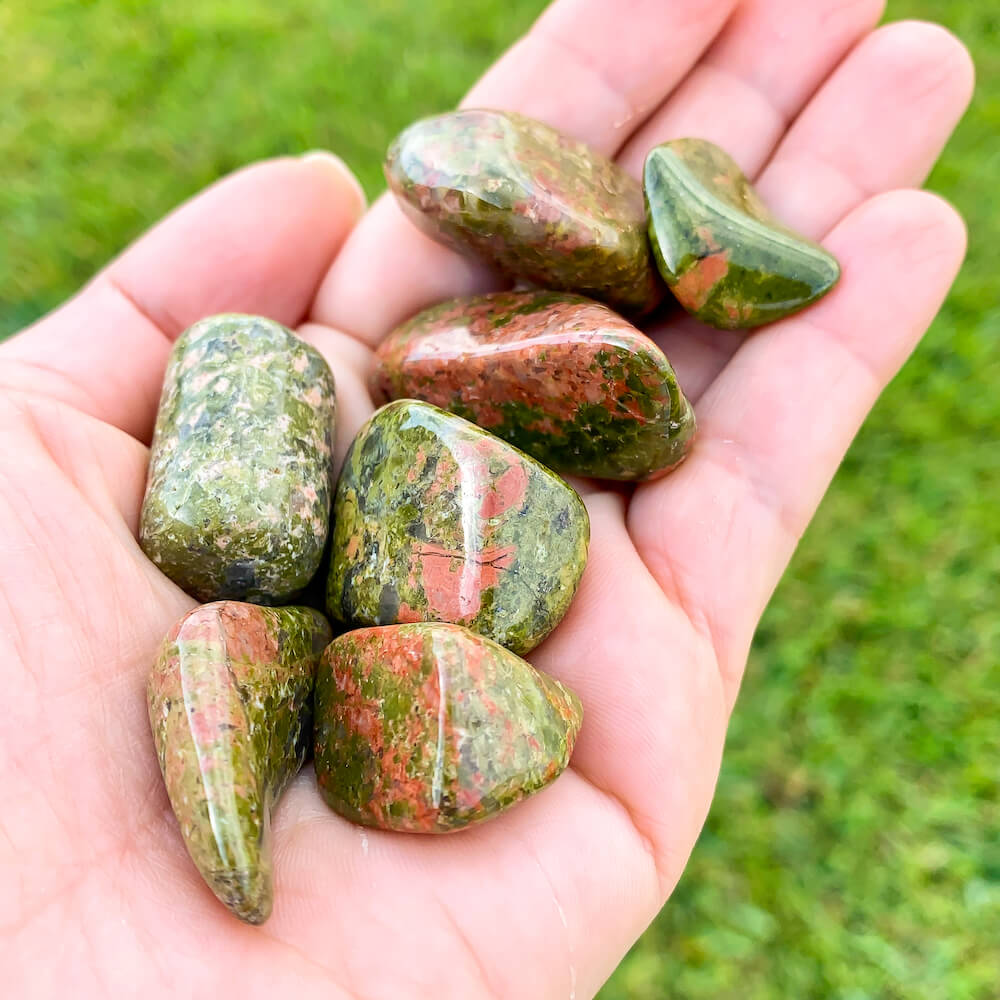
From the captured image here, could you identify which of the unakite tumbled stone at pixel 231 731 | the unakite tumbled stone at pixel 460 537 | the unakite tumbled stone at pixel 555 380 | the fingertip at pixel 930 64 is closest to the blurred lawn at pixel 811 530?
the fingertip at pixel 930 64

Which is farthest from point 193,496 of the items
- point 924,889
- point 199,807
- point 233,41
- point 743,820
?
point 233,41

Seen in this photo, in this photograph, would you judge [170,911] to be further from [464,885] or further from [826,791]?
[826,791]

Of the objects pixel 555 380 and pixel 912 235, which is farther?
pixel 912 235

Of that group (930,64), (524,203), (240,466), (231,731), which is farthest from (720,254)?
(231,731)

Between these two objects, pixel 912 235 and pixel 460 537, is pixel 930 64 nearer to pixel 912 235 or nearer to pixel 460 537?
pixel 912 235

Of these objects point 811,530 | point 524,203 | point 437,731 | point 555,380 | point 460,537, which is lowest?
point 811,530

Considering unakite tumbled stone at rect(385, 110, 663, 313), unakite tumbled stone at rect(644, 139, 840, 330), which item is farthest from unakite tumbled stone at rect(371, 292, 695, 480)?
unakite tumbled stone at rect(644, 139, 840, 330)
